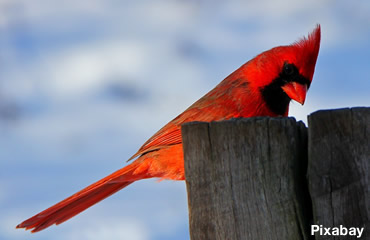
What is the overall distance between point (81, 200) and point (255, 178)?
2.00 metres

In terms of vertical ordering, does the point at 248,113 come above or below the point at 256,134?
above

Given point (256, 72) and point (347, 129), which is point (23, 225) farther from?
point (347, 129)

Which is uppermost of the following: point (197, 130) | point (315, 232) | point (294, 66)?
point (294, 66)

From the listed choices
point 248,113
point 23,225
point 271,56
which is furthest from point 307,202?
point 23,225

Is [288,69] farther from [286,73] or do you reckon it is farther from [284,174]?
[284,174]

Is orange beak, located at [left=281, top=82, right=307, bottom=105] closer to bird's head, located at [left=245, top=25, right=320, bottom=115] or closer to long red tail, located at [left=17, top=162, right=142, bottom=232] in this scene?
bird's head, located at [left=245, top=25, right=320, bottom=115]

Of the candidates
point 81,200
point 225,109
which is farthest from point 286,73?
point 81,200

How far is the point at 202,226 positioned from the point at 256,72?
6.18 ft

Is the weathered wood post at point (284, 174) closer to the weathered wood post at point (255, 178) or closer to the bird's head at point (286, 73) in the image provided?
the weathered wood post at point (255, 178)

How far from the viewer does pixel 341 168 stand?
1893 mm

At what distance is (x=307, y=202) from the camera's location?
1946 mm

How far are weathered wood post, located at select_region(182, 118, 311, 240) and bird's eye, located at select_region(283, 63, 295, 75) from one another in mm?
1659

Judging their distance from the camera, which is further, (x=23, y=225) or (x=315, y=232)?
(x=23, y=225)

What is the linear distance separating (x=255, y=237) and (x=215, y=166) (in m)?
0.29
